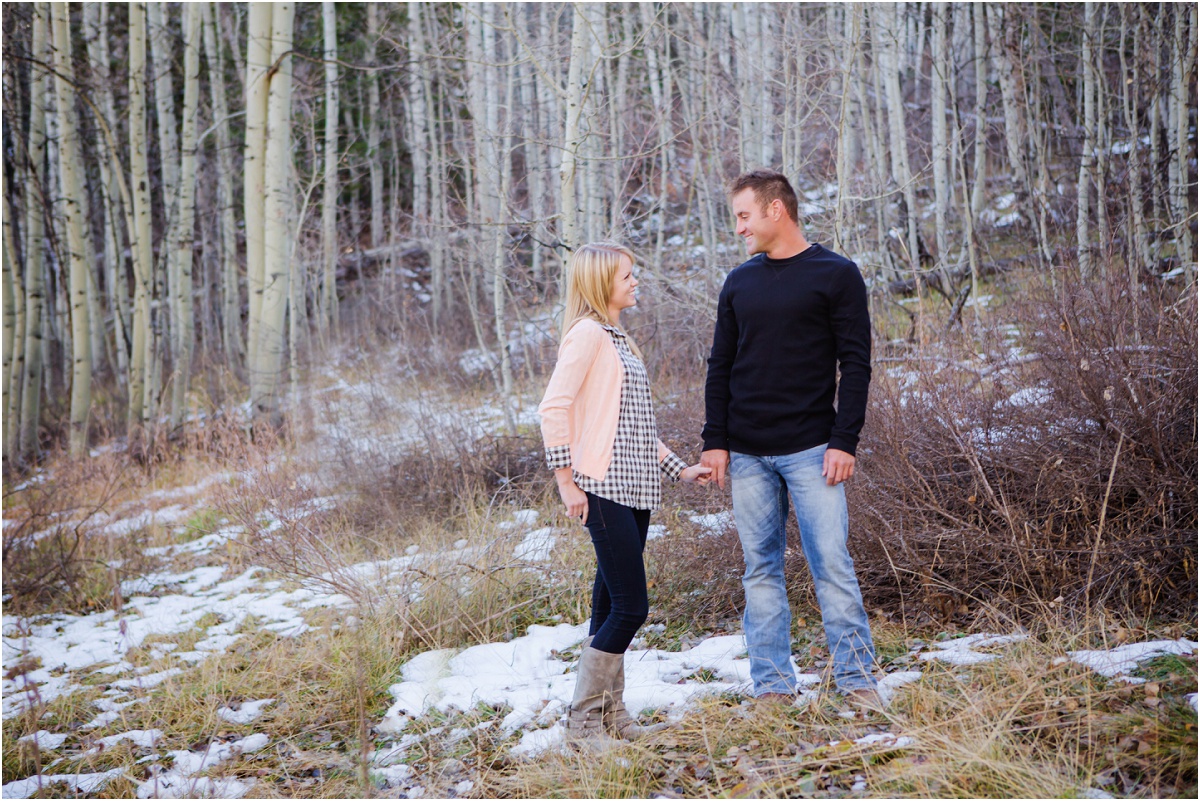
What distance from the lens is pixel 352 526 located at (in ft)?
22.2

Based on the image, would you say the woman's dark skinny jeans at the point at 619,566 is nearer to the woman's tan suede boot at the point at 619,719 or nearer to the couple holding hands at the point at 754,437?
the couple holding hands at the point at 754,437

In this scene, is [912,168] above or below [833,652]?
above

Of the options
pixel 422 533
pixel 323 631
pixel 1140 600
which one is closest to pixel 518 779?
pixel 323 631

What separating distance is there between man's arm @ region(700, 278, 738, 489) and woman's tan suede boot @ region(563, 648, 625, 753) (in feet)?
2.52

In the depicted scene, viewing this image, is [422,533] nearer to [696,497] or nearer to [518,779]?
[696,497]

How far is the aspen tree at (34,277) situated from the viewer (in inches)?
438

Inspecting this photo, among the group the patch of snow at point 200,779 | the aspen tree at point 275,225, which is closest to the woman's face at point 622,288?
the patch of snow at point 200,779

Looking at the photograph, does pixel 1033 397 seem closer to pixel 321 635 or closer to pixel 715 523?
pixel 715 523

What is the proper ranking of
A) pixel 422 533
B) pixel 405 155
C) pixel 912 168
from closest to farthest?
1. pixel 422 533
2. pixel 912 168
3. pixel 405 155

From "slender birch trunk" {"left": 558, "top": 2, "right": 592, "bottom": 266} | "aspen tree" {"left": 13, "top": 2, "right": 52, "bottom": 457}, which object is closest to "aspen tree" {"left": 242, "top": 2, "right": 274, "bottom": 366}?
"aspen tree" {"left": 13, "top": 2, "right": 52, "bottom": 457}

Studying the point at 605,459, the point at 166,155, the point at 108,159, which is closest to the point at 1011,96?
the point at 605,459

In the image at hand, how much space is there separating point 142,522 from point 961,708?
289 inches

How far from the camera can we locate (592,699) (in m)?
3.23

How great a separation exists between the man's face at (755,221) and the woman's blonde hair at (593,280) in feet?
1.41
